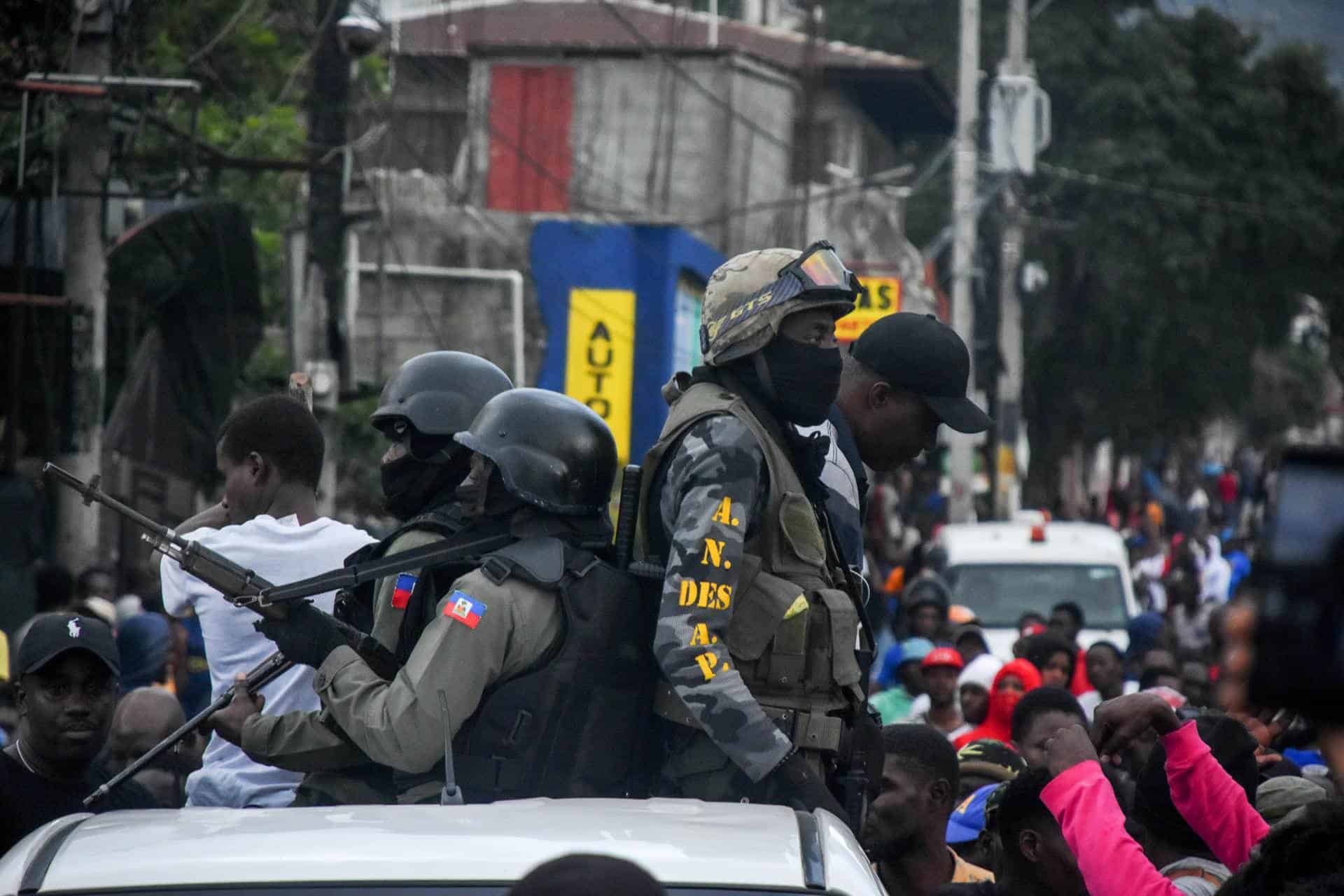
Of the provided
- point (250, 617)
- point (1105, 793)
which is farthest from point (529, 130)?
point (1105, 793)

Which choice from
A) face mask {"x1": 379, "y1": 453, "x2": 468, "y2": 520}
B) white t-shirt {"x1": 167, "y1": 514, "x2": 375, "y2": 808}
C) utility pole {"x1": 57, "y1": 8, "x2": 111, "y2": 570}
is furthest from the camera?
utility pole {"x1": 57, "y1": 8, "x2": 111, "y2": 570}

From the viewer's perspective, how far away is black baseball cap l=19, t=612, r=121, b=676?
5164 mm

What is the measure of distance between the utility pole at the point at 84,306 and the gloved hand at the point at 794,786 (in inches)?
364

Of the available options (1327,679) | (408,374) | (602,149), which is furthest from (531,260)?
(1327,679)

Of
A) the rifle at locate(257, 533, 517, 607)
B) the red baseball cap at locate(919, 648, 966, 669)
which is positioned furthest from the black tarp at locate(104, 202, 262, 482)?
the rifle at locate(257, 533, 517, 607)

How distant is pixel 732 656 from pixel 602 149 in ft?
82.6

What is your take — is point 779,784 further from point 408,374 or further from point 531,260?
point 531,260

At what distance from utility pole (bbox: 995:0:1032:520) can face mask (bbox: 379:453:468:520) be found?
79.1 feet

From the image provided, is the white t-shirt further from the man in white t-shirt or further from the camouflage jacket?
the camouflage jacket

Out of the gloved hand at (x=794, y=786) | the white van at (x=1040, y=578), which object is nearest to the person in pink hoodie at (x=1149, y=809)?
A: the gloved hand at (x=794, y=786)

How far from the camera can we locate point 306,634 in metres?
3.95

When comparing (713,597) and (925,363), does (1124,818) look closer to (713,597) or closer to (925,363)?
(713,597)

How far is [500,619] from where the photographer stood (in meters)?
3.76

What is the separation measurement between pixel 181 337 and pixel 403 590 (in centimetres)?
1201
